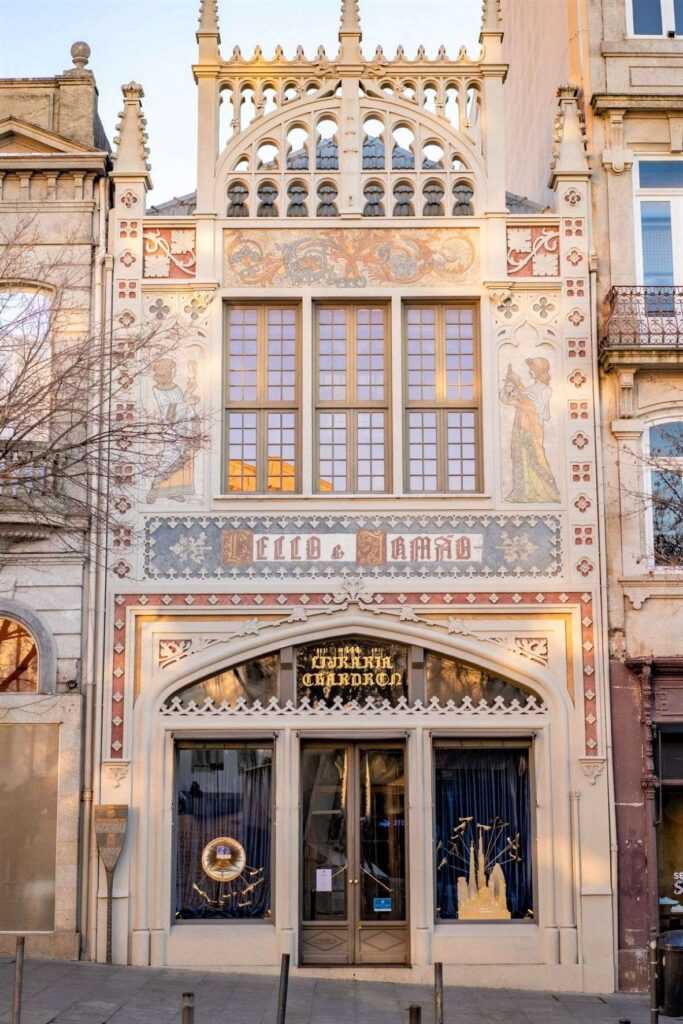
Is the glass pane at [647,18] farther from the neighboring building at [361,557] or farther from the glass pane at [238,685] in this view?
the glass pane at [238,685]

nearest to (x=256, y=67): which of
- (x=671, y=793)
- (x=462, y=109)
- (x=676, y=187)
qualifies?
(x=462, y=109)

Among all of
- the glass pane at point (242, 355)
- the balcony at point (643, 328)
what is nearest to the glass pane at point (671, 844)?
the balcony at point (643, 328)

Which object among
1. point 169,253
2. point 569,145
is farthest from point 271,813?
point 569,145

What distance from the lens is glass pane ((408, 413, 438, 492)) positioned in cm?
2016

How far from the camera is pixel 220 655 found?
63.7ft

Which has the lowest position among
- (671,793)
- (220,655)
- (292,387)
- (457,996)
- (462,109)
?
(457,996)

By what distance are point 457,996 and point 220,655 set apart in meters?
5.55

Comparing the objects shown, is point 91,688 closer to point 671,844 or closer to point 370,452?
point 370,452

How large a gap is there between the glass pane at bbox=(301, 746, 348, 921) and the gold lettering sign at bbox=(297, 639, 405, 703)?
85cm

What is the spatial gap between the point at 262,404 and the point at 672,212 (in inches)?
267

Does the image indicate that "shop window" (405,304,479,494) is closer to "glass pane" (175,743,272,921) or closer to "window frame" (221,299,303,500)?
"window frame" (221,299,303,500)

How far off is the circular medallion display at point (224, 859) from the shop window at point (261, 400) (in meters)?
4.98

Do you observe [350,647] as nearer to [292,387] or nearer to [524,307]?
[292,387]

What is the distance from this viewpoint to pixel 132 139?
68.6 ft
